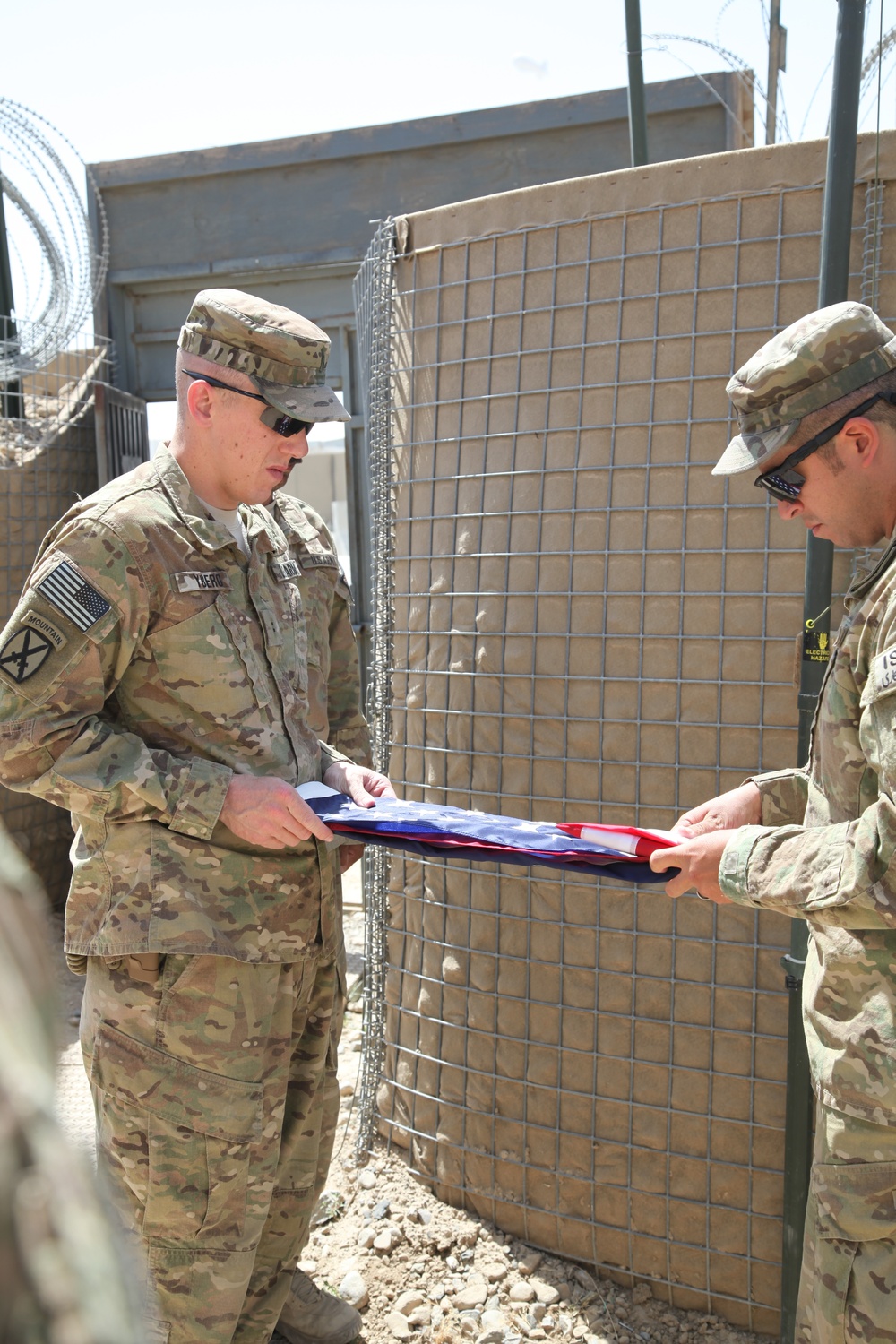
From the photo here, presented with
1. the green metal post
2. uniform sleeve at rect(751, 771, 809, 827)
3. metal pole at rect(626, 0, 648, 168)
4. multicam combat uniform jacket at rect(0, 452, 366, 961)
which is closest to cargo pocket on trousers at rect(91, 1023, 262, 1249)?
multicam combat uniform jacket at rect(0, 452, 366, 961)

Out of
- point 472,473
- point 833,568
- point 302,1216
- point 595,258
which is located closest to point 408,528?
point 472,473


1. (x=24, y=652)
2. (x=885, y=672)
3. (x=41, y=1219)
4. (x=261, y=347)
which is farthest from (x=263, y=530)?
(x=41, y=1219)

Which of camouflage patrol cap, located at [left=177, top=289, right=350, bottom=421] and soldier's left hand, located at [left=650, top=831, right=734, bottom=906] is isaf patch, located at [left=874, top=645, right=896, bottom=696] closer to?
soldier's left hand, located at [left=650, top=831, right=734, bottom=906]

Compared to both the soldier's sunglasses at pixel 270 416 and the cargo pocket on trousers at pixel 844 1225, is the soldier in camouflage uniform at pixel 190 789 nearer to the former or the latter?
the soldier's sunglasses at pixel 270 416

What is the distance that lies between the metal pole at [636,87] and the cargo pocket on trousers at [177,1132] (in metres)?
3.11

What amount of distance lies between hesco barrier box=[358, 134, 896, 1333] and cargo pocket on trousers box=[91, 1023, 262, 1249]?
101 cm

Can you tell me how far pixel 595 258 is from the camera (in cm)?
280

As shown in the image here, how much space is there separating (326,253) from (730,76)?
243cm

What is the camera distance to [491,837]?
211 cm

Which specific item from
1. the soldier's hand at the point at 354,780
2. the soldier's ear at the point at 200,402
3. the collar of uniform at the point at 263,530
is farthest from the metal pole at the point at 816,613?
the soldier's ear at the point at 200,402

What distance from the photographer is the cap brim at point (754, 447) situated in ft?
6.06

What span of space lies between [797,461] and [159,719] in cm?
131

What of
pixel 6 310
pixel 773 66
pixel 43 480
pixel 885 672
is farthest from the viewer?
pixel 6 310

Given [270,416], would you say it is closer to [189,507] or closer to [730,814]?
[189,507]
